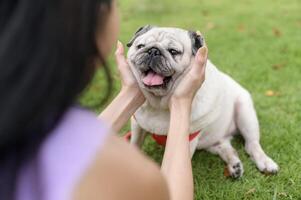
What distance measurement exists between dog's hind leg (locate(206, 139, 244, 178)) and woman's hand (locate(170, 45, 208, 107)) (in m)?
0.59

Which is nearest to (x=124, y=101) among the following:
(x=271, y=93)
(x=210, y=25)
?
(x=271, y=93)

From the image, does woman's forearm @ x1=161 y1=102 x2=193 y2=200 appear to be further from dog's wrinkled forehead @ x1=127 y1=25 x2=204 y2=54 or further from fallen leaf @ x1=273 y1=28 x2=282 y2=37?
fallen leaf @ x1=273 y1=28 x2=282 y2=37

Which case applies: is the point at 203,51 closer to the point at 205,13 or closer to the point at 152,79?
the point at 152,79

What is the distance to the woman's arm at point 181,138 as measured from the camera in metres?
1.93

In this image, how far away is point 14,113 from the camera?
962 mm

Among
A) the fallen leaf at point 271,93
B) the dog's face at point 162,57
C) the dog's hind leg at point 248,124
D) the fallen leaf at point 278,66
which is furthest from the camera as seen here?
the fallen leaf at point 278,66

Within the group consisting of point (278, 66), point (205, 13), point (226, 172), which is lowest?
point (205, 13)

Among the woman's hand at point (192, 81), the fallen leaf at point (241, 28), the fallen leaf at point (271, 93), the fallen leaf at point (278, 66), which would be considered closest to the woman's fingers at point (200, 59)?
the woman's hand at point (192, 81)

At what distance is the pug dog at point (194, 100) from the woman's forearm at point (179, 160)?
240mm

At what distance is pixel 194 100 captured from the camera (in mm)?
2627

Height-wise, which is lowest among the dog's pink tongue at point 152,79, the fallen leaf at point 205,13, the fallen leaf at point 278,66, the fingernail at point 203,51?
the fallen leaf at point 205,13

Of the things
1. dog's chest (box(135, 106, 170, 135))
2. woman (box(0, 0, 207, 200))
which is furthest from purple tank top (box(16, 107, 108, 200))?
dog's chest (box(135, 106, 170, 135))

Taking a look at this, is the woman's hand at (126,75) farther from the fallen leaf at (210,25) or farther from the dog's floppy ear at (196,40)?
the fallen leaf at (210,25)

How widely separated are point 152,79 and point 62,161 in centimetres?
152
